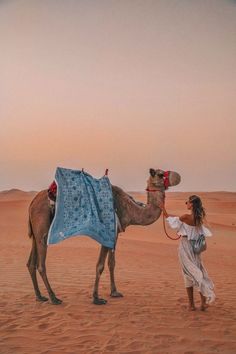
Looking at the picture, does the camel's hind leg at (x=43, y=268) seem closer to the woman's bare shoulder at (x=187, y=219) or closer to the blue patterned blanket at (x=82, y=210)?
the blue patterned blanket at (x=82, y=210)

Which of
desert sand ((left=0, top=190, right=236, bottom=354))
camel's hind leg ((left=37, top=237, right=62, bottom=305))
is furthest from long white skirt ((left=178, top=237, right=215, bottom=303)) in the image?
camel's hind leg ((left=37, top=237, right=62, bottom=305))

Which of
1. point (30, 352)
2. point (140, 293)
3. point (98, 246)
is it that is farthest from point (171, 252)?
point (30, 352)

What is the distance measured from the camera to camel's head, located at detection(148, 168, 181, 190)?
753 cm

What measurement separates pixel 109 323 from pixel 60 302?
1508 mm

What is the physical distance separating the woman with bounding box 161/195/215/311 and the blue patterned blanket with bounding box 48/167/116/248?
111cm

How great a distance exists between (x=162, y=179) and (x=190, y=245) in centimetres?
124

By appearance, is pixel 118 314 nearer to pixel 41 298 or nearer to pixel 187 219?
pixel 41 298

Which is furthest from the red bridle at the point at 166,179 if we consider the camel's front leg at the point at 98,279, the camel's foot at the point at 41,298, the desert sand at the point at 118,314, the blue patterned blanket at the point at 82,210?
the camel's foot at the point at 41,298

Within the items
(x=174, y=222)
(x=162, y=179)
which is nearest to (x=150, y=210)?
(x=162, y=179)

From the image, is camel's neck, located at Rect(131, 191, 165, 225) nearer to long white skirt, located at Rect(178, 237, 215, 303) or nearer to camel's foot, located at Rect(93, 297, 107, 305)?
long white skirt, located at Rect(178, 237, 215, 303)

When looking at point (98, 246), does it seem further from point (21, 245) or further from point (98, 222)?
point (98, 222)

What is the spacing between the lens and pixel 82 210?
7602 millimetres

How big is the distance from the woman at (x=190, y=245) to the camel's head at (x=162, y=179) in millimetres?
632

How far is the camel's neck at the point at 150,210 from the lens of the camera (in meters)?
7.70
